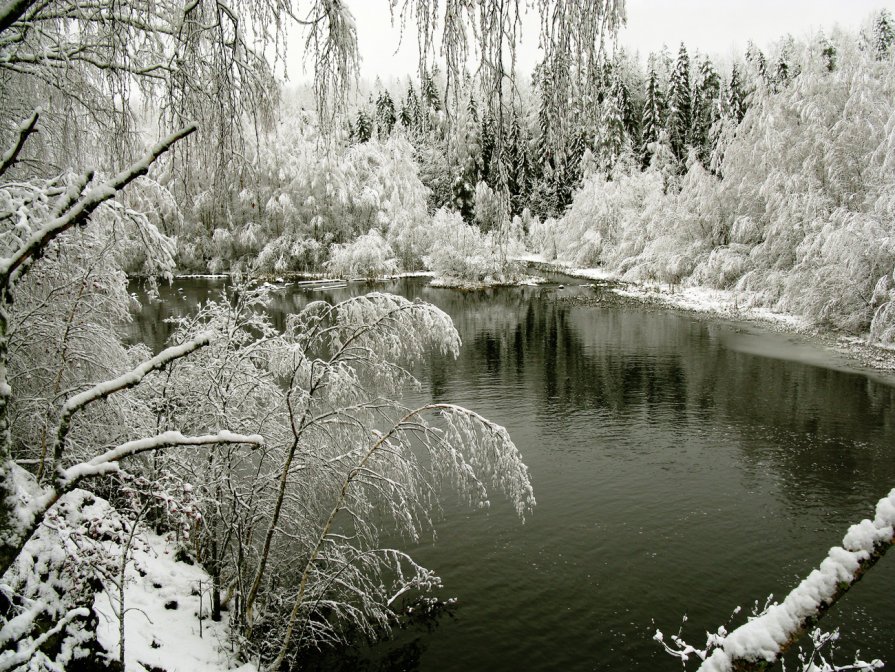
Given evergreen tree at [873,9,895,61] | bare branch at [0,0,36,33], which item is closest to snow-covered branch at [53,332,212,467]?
bare branch at [0,0,36,33]

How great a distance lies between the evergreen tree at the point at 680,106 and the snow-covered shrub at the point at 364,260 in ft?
70.6

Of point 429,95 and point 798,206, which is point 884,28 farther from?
point 429,95

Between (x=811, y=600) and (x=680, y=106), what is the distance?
3920cm

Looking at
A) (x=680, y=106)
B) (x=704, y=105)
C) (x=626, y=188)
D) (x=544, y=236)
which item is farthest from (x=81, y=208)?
(x=544, y=236)

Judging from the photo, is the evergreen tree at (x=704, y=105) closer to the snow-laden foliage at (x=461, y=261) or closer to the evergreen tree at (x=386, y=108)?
the snow-laden foliage at (x=461, y=261)

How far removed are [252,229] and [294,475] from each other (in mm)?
40519

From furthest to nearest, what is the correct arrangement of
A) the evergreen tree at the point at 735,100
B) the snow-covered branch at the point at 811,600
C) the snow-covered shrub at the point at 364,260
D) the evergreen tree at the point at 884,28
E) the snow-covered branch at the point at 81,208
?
the evergreen tree at the point at 884,28 → the snow-covered shrub at the point at 364,260 → the evergreen tree at the point at 735,100 → the snow-covered branch at the point at 81,208 → the snow-covered branch at the point at 811,600

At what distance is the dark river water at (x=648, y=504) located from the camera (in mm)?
7211

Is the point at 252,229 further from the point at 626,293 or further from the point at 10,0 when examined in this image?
the point at 10,0

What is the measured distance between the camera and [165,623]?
6.34 m

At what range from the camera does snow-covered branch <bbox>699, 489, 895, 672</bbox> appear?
3.02 feet

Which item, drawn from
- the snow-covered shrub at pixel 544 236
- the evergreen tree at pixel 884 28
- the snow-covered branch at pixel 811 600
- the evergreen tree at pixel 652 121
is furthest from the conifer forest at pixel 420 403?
the evergreen tree at pixel 884 28

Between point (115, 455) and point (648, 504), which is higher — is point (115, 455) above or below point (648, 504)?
above

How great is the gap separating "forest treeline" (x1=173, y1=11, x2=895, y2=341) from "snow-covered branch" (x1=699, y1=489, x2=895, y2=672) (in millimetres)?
1017
